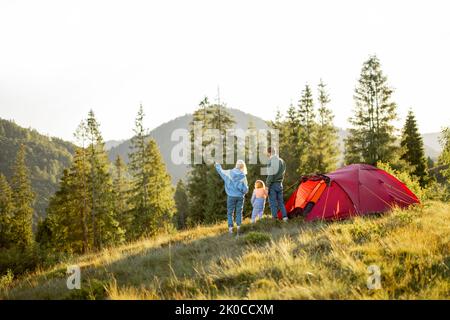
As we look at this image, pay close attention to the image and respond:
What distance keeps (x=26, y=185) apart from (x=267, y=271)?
48.9 m

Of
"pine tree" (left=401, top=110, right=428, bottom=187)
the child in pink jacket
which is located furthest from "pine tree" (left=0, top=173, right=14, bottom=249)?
"pine tree" (left=401, top=110, right=428, bottom=187)

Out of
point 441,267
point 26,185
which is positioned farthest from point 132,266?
point 26,185

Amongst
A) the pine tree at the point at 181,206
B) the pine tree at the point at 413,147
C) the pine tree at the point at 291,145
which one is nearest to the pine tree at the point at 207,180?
the pine tree at the point at 291,145

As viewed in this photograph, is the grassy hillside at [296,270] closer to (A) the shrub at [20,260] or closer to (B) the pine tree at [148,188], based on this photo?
(A) the shrub at [20,260]

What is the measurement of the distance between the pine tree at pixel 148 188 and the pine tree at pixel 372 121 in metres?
17.6

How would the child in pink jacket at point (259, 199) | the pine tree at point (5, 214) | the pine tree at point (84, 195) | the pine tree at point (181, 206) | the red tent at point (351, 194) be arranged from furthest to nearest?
the pine tree at point (181, 206), the pine tree at point (5, 214), the pine tree at point (84, 195), the child in pink jacket at point (259, 199), the red tent at point (351, 194)

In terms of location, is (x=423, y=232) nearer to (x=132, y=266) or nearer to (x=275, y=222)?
(x=275, y=222)

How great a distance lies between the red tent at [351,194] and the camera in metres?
10.8

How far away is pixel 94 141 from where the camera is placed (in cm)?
3073

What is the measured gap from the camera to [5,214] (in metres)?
44.7

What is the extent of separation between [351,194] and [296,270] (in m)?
6.27

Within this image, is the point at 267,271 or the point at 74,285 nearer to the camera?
the point at 267,271

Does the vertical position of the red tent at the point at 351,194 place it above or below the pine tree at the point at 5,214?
above
